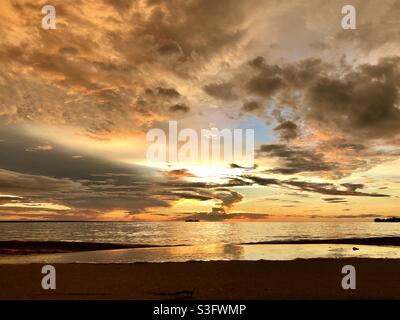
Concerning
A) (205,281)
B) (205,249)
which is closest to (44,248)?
(205,249)

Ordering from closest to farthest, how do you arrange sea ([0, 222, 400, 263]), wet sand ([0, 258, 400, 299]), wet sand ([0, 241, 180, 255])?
wet sand ([0, 258, 400, 299]), sea ([0, 222, 400, 263]), wet sand ([0, 241, 180, 255])

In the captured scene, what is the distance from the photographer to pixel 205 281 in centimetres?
2105

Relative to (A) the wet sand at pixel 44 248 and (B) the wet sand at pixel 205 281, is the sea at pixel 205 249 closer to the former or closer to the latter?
(A) the wet sand at pixel 44 248

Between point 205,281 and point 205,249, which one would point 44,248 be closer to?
point 205,249

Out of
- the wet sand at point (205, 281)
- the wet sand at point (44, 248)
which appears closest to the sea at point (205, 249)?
the wet sand at point (44, 248)

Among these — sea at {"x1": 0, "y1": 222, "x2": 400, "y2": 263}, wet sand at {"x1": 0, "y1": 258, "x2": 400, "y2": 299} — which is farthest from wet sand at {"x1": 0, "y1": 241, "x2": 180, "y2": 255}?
wet sand at {"x1": 0, "y1": 258, "x2": 400, "y2": 299}

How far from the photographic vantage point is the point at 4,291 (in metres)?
19.1

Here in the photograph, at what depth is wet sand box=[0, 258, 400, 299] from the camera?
17.8 meters

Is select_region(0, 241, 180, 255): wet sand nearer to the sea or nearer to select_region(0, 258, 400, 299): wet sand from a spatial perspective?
the sea

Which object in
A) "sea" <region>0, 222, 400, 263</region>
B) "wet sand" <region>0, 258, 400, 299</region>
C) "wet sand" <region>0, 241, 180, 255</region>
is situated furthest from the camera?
"wet sand" <region>0, 241, 180, 255</region>
